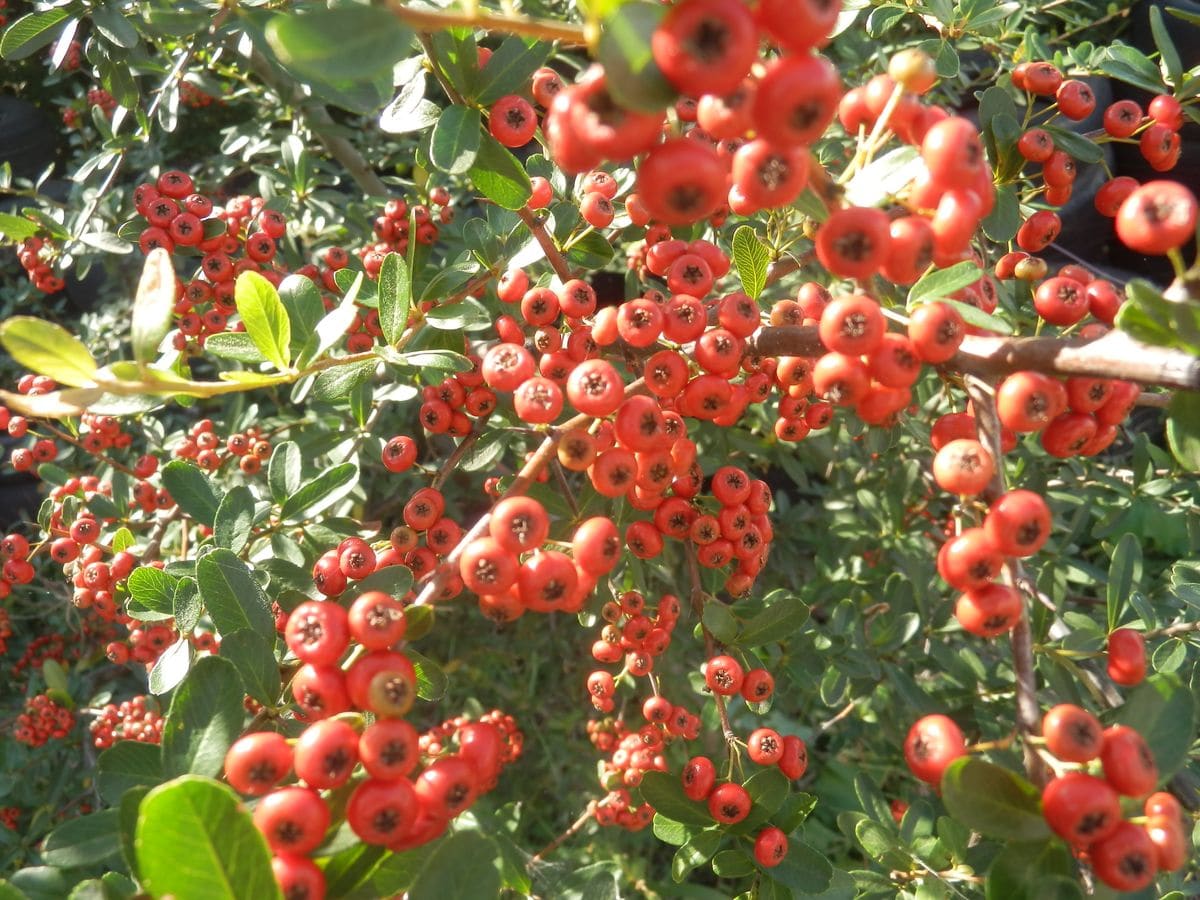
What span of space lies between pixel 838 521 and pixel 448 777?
2.84 meters

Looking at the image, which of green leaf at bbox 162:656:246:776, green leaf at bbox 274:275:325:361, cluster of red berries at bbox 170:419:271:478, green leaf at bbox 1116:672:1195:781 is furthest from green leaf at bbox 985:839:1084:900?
cluster of red berries at bbox 170:419:271:478

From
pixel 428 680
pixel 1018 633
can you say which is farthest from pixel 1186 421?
pixel 428 680

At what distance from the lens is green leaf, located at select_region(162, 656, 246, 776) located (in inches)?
56.4

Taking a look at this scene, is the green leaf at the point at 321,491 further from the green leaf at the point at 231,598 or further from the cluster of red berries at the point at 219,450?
the cluster of red berries at the point at 219,450

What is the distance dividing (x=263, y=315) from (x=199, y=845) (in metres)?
1.01

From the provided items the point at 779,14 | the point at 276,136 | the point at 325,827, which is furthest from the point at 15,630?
the point at 779,14

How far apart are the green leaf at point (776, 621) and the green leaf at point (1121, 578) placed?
85cm

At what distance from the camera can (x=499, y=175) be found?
188 centimetres

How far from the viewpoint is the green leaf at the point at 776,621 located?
222 cm

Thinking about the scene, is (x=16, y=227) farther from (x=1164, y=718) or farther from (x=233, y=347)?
(x=1164, y=718)

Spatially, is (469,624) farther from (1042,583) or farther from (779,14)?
(779,14)

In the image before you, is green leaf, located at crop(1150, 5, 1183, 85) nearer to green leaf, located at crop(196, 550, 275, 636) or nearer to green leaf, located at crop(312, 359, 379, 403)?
green leaf, located at crop(312, 359, 379, 403)

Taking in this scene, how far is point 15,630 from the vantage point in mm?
4707

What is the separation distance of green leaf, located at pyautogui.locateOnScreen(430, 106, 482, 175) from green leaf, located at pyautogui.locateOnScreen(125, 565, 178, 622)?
1.30 m
